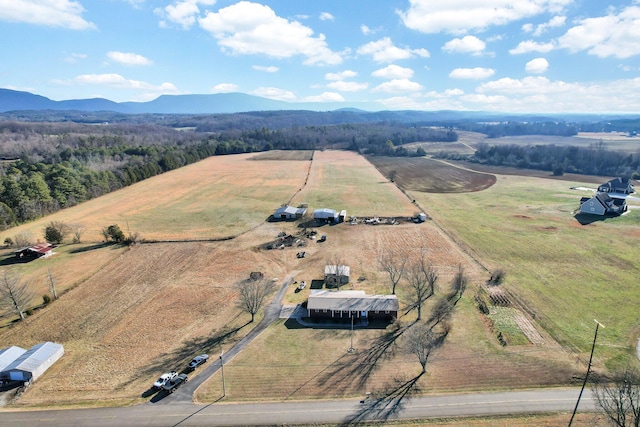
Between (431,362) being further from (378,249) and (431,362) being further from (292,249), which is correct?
(292,249)

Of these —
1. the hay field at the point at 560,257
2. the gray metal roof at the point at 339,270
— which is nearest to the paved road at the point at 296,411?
the hay field at the point at 560,257

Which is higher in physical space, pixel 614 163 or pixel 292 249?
pixel 614 163

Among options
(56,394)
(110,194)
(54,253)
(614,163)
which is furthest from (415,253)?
(614,163)

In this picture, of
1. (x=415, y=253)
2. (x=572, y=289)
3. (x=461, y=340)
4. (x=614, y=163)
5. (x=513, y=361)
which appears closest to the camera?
(x=513, y=361)

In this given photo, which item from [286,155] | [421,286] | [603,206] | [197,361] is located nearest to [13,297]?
[197,361]

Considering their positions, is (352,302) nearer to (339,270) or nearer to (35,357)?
(339,270)

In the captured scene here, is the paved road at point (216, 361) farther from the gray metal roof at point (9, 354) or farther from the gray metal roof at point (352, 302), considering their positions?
the gray metal roof at point (9, 354)
